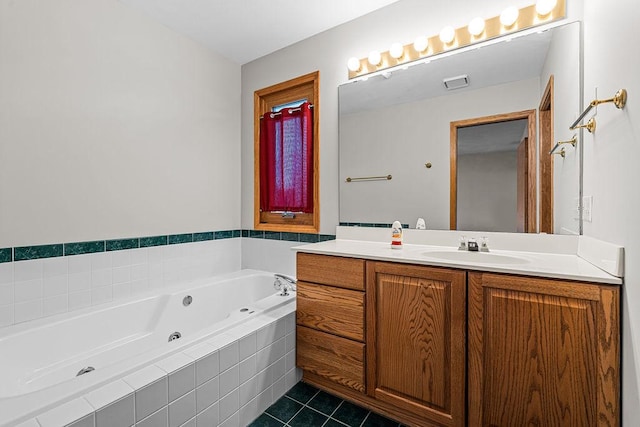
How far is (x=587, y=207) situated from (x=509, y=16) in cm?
109

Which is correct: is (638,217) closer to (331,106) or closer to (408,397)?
(408,397)

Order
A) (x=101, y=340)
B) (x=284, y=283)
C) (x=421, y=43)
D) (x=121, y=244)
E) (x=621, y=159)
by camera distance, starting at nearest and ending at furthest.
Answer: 1. (x=621, y=159)
2. (x=101, y=340)
3. (x=421, y=43)
4. (x=121, y=244)
5. (x=284, y=283)

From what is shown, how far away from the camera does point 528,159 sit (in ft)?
5.48

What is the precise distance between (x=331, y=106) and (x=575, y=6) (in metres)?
1.46

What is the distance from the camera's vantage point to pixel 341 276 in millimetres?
1713

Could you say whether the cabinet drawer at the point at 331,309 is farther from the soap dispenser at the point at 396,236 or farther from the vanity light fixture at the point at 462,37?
the vanity light fixture at the point at 462,37

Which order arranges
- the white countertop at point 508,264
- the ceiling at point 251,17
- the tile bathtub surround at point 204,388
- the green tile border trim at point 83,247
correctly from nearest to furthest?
the tile bathtub surround at point 204,388, the white countertop at point 508,264, the green tile border trim at point 83,247, the ceiling at point 251,17

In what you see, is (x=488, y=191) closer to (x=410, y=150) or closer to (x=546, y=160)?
(x=546, y=160)

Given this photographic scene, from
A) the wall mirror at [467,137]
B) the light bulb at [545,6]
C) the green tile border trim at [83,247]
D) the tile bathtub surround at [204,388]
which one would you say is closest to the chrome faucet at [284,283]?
the tile bathtub surround at [204,388]

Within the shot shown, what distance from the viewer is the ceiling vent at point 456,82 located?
1.85 metres

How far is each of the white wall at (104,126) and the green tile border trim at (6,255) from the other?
3 centimetres

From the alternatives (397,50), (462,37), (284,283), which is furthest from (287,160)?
(462,37)

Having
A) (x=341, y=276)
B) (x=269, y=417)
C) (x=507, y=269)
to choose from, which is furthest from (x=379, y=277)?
(x=269, y=417)

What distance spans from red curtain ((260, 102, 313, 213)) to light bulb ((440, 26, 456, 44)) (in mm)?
1052
